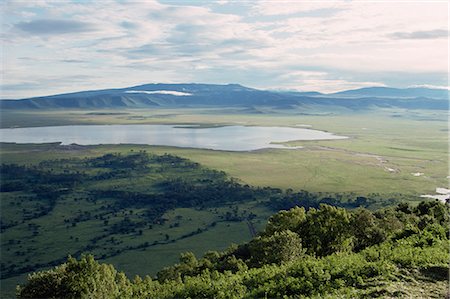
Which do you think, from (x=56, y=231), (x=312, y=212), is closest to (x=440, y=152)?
(x=56, y=231)

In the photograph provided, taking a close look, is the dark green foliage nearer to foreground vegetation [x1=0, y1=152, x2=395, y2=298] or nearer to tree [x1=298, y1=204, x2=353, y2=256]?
tree [x1=298, y1=204, x2=353, y2=256]

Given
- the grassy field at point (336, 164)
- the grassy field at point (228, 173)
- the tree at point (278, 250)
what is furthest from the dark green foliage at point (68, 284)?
the grassy field at point (336, 164)

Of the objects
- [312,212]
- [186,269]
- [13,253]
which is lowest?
[13,253]

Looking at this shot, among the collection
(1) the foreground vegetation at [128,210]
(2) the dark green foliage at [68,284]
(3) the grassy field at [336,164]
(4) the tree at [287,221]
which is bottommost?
(1) the foreground vegetation at [128,210]

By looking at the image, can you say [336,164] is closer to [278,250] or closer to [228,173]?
[228,173]

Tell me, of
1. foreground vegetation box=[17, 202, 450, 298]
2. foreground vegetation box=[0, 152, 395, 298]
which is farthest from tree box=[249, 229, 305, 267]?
foreground vegetation box=[0, 152, 395, 298]

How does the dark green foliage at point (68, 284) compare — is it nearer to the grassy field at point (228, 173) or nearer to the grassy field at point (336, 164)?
the grassy field at point (228, 173)

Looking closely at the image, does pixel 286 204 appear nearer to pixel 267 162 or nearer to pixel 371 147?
pixel 267 162

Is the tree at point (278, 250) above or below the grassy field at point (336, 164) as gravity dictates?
above
